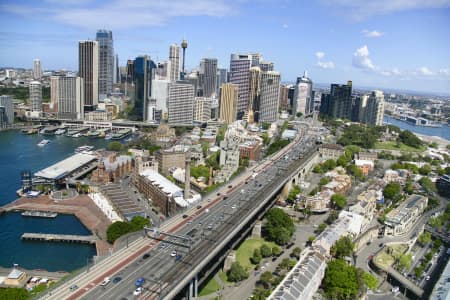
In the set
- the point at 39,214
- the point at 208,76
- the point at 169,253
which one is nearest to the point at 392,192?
the point at 169,253

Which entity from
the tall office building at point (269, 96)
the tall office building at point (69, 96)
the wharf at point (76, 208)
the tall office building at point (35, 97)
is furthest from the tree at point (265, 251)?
the tall office building at point (35, 97)

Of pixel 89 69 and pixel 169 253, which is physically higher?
pixel 89 69

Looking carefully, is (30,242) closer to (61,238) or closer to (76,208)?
(61,238)

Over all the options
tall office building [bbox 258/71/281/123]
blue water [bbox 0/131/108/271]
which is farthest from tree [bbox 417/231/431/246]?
tall office building [bbox 258/71/281/123]

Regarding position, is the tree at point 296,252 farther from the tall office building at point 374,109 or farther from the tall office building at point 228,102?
the tall office building at point 374,109

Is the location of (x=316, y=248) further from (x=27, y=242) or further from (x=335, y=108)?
(x=335, y=108)

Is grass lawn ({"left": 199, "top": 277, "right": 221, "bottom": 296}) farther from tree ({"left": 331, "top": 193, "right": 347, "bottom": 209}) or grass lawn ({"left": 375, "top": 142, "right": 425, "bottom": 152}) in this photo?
grass lawn ({"left": 375, "top": 142, "right": 425, "bottom": 152})
